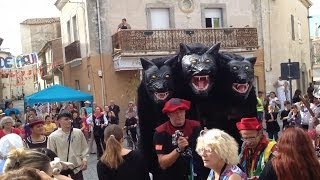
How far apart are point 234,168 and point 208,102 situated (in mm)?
3310

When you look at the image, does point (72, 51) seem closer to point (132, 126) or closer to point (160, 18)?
point (160, 18)

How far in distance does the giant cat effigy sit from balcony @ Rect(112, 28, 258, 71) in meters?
16.2

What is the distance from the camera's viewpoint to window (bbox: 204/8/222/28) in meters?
27.2

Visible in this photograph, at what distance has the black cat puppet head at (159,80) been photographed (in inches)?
288

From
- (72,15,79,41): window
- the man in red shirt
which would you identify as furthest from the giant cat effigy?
(72,15,79,41): window

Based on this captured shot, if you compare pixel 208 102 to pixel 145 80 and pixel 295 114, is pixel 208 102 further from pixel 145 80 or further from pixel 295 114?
pixel 295 114

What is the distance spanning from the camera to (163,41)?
25.1 metres

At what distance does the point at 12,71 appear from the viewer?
38.5m

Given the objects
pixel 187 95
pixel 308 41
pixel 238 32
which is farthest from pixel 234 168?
pixel 308 41

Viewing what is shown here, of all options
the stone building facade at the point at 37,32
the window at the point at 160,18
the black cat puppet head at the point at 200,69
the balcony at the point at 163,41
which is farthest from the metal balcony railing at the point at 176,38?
the stone building facade at the point at 37,32

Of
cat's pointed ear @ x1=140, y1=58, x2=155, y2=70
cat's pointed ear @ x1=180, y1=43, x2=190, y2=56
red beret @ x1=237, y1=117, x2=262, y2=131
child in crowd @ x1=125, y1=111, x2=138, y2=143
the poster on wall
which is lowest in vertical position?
child in crowd @ x1=125, y1=111, x2=138, y2=143

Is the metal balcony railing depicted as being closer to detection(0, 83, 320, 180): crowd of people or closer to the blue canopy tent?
the blue canopy tent

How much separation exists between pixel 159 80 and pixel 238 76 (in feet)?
3.67

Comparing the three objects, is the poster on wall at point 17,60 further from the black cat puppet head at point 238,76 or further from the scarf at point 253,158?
the scarf at point 253,158
